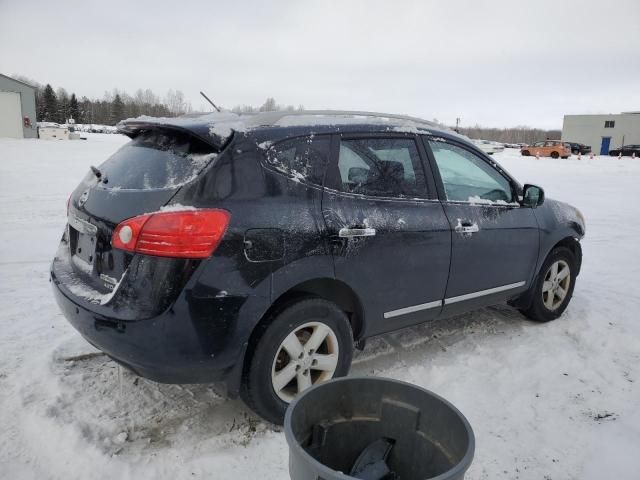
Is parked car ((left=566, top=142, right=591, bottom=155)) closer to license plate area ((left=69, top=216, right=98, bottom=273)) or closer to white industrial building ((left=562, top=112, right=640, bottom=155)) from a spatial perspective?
white industrial building ((left=562, top=112, right=640, bottom=155))

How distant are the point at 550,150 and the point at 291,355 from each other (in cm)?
4285

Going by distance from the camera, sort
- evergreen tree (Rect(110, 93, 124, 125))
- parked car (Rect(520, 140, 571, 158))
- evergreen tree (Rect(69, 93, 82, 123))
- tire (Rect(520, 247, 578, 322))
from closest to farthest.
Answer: tire (Rect(520, 247, 578, 322))
parked car (Rect(520, 140, 571, 158))
evergreen tree (Rect(69, 93, 82, 123))
evergreen tree (Rect(110, 93, 124, 125))

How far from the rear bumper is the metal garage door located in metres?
43.3

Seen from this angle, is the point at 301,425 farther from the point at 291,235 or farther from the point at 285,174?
the point at 285,174

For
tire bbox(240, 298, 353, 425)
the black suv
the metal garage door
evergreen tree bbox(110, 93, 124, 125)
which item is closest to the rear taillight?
the black suv

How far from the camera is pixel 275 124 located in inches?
112

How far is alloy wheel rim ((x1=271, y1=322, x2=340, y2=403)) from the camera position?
2801 millimetres

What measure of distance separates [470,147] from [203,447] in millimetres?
2817

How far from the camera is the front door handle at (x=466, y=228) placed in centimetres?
353

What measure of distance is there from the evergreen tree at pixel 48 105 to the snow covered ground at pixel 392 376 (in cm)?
9458

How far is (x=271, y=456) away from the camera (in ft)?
8.64

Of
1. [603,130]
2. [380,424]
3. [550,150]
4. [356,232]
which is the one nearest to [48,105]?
[550,150]

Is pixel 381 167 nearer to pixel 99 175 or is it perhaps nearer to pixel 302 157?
pixel 302 157

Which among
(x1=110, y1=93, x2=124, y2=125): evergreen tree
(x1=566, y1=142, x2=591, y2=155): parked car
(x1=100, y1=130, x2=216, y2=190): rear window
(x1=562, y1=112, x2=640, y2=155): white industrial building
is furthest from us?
(x1=110, y1=93, x2=124, y2=125): evergreen tree
